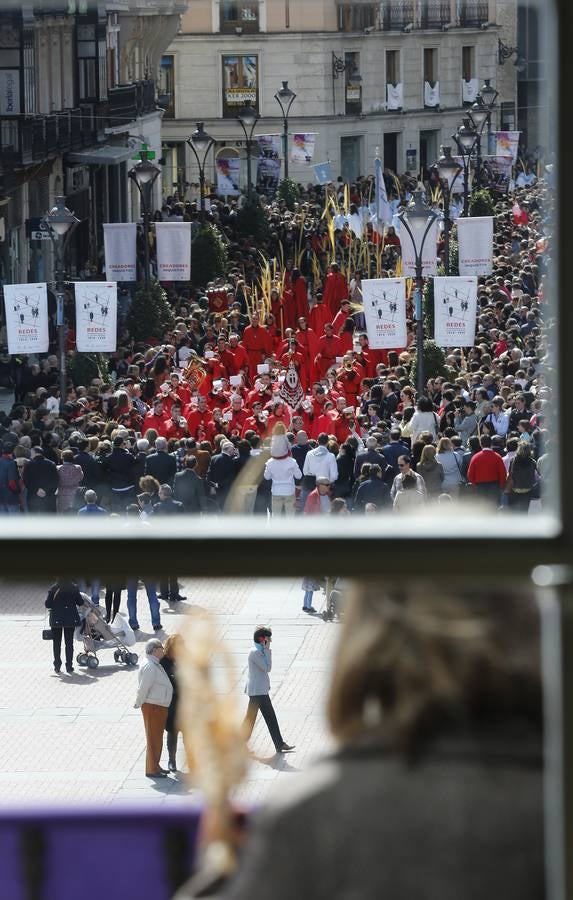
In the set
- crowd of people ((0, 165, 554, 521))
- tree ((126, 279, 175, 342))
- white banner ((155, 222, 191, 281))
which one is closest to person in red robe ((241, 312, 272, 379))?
crowd of people ((0, 165, 554, 521))

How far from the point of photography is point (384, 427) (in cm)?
1216

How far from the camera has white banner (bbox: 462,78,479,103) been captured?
14.5 meters

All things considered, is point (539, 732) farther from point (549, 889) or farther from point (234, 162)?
point (234, 162)

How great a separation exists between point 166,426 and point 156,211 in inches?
455

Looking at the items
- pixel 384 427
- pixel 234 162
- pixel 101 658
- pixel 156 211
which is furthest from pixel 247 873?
pixel 234 162

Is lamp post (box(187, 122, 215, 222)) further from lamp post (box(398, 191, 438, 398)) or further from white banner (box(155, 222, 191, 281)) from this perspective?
lamp post (box(398, 191, 438, 398))

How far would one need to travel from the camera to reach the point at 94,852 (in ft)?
4.27

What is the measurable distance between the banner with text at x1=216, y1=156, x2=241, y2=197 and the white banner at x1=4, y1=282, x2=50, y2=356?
1120 cm

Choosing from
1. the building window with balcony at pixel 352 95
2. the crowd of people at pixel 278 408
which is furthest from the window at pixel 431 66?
the crowd of people at pixel 278 408

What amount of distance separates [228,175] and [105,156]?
6415mm

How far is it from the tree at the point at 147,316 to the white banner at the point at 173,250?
1394 millimetres

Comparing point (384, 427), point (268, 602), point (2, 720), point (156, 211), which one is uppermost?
point (156, 211)

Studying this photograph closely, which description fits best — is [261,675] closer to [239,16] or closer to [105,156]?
[239,16]

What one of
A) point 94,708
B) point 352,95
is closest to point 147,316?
point 352,95
